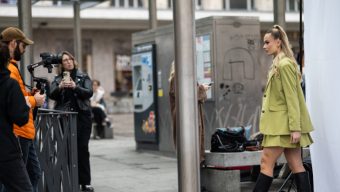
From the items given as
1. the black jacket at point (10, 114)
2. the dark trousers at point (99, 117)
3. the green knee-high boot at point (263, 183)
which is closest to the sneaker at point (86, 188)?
the green knee-high boot at point (263, 183)

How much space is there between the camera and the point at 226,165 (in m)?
7.82

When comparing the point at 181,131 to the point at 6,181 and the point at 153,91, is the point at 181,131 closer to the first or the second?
the point at 6,181

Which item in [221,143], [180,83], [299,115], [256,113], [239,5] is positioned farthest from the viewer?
[239,5]

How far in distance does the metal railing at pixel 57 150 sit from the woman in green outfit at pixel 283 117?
217 cm

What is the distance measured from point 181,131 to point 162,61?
664cm

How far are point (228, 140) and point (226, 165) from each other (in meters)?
0.40

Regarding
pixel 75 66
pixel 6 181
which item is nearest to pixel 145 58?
pixel 75 66

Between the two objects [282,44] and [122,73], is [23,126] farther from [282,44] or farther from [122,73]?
[122,73]

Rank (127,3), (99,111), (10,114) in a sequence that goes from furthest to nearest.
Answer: (127,3)
(99,111)
(10,114)

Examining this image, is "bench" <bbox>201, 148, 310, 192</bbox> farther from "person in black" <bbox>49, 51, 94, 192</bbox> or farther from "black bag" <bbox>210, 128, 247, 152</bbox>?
"person in black" <bbox>49, 51, 94, 192</bbox>

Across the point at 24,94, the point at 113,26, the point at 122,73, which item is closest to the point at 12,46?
the point at 24,94

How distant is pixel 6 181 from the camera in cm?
520

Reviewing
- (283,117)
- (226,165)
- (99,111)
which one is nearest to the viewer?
(283,117)

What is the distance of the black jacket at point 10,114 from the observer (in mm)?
5135
